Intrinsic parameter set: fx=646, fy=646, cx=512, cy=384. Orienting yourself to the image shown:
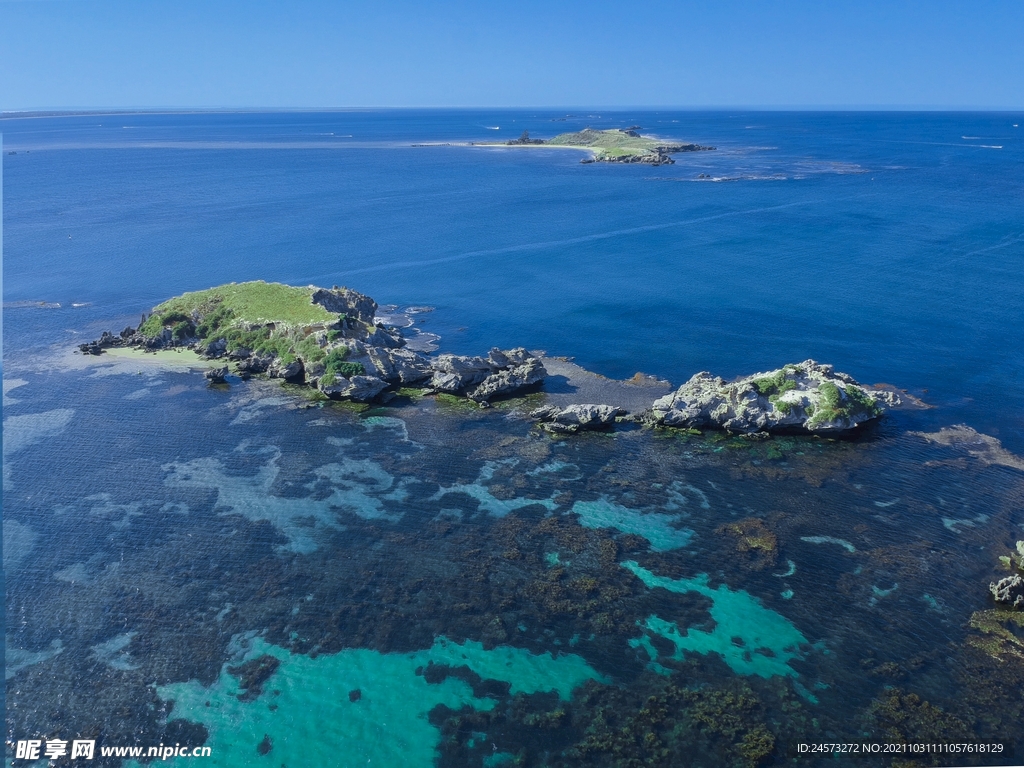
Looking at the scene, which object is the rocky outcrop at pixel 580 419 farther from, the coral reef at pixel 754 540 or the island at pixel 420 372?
the coral reef at pixel 754 540

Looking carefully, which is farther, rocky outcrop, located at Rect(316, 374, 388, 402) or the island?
rocky outcrop, located at Rect(316, 374, 388, 402)

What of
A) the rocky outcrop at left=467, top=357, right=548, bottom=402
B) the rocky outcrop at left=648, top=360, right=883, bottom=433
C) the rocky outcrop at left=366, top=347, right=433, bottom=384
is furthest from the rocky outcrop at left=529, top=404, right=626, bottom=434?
the rocky outcrop at left=366, top=347, right=433, bottom=384

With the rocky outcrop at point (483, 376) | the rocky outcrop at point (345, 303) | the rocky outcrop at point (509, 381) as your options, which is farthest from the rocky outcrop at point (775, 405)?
the rocky outcrop at point (345, 303)

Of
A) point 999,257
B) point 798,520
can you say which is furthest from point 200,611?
point 999,257

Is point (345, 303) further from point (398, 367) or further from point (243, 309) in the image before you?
point (398, 367)

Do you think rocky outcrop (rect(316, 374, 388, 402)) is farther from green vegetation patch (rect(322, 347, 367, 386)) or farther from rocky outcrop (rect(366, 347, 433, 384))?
rocky outcrop (rect(366, 347, 433, 384))

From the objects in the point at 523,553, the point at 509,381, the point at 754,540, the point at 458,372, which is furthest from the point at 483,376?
the point at 754,540

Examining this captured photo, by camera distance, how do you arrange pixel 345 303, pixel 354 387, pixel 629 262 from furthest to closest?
1. pixel 629 262
2. pixel 345 303
3. pixel 354 387
